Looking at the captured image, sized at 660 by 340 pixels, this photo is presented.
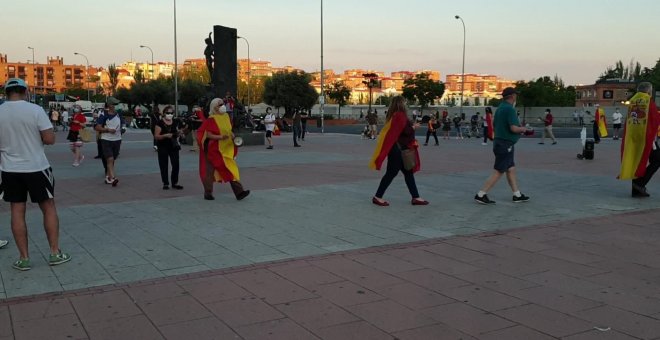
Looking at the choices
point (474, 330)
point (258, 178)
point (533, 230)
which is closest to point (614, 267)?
point (533, 230)

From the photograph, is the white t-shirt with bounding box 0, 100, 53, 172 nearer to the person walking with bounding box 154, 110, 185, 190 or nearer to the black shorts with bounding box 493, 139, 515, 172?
the person walking with bounding box 154, 110, 185, 190

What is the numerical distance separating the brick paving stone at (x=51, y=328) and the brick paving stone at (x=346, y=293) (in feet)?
5.77

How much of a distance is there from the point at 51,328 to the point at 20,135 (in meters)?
2.02

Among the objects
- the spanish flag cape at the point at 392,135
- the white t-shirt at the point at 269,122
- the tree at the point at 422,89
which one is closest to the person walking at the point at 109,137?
Result: the spanish flag cape at the point at 392,135

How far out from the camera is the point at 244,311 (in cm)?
426

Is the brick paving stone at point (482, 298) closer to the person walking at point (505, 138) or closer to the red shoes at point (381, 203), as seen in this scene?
the red shoes at point (381, 203)

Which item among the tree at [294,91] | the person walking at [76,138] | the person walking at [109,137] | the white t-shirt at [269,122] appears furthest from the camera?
the tree at [294,91]

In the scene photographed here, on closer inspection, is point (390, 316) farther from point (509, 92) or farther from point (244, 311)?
point (509, 92)

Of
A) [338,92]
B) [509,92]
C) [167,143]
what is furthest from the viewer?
[338,92]

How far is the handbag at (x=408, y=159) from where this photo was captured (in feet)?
27.9

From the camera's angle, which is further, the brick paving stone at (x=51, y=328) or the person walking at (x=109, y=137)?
the person walking at (x=109, y=137)

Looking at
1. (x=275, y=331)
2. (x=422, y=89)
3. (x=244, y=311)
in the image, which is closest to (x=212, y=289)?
Result: (x=244, y=311)

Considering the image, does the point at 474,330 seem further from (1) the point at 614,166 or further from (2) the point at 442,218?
(1) the point at 614,166

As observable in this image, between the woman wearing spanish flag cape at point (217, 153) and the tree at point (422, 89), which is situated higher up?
the tree at point (422, 89)
